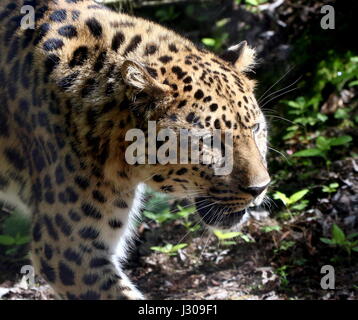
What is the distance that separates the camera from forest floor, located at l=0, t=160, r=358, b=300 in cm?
729

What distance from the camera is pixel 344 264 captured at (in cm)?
739

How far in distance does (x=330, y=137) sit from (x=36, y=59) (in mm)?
4796

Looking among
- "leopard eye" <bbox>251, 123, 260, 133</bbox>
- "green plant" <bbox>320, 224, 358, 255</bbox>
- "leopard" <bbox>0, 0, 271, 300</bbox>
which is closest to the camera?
"leopard" <bbox>0, 0, 271, 300</bbox>

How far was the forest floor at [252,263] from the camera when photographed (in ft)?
23.9

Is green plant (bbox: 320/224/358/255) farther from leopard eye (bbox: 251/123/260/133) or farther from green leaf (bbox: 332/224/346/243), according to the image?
leopard eye (bbox: 251/123/260/133)

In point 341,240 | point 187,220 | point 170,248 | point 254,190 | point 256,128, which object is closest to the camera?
point 254,190

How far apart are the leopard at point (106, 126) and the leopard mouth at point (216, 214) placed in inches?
0.5

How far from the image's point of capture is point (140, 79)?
5.28 m

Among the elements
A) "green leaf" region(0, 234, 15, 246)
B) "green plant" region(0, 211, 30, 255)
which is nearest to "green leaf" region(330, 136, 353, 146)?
"green plant" region(0, 211, 30, 255)

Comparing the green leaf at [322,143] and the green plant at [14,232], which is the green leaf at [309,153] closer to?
the green leaf at [322,143]

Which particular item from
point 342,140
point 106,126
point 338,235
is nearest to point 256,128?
point 106,126

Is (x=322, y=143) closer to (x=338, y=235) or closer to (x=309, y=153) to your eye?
(x=309, y=153)

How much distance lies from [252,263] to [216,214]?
2089 mm

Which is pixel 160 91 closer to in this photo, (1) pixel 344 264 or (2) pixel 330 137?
(1) pixel 344 264
